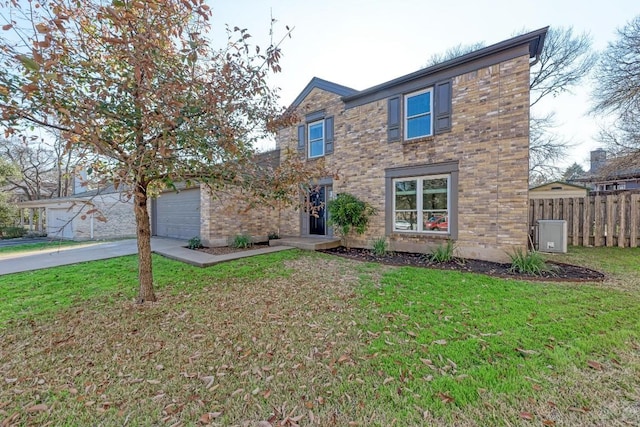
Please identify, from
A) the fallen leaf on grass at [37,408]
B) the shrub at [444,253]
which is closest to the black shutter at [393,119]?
the shrub at [444,253]

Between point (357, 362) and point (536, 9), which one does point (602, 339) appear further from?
point (536, 9)

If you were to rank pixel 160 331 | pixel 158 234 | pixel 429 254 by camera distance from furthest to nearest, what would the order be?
pixel 158 234 < pixel 429 254 < pixel 160 331

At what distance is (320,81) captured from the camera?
37.3ft

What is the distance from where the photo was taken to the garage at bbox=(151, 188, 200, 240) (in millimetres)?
12558

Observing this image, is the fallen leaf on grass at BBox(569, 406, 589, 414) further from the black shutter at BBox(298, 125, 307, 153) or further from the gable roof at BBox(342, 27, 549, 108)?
the black shutter at BBox(298, 125, 307, 153)

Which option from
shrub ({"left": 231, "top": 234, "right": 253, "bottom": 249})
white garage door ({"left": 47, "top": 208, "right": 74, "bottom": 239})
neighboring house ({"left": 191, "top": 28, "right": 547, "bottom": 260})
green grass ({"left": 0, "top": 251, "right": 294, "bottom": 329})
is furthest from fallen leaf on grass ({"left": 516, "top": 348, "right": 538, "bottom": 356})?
white garage door ({"left": 47, "top": 208, "right": 74, "bottom": 239})

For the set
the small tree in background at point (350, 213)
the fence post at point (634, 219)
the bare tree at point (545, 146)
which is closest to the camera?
the fence post at point (634, 219)

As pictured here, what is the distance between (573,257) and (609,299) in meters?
4.05

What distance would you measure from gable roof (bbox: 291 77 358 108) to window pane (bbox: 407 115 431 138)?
2.76 meters

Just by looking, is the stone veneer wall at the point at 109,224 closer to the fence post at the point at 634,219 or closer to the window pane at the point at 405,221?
the window pane at the point at 405,221

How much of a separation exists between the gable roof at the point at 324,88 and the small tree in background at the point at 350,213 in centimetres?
403

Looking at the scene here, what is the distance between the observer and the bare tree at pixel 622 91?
36.8 feet

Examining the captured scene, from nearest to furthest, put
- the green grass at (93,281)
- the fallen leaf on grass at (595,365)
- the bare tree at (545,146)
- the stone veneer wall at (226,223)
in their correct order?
the fallen leaf on grass at (595,365) → the green grass at (93,281) → the stone veneer wall at (226,223) → the bare tree at (545,146)

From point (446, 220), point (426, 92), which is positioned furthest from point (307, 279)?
point (426, 92)
